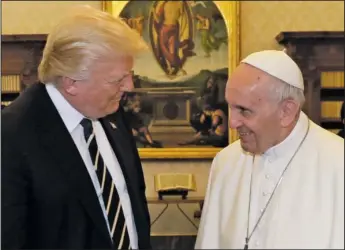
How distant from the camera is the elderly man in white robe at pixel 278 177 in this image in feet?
5.72

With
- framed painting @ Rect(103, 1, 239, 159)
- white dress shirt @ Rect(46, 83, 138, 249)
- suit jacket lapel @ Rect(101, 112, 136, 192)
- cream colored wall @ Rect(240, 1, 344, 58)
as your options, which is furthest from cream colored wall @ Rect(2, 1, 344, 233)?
white dress shirt @ Rect(46, 83, 138, 249)

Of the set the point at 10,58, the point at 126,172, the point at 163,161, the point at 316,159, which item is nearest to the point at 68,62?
the point at 126,172

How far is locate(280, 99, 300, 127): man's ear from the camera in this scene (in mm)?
1895

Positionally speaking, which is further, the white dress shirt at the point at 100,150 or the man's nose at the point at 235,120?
the white dress shirt at the point at 100,150

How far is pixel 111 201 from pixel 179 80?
4861 millimetres

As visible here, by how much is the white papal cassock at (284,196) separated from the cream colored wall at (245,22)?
468 cm

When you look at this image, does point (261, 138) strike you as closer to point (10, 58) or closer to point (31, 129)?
point (31, 129)

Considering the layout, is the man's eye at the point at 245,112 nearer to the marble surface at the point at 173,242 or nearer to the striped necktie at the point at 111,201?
the striped necktie at the point at 111,201

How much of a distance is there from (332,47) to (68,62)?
4.60m

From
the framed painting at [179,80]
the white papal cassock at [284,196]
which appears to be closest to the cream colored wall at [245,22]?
the framed painting at [179,80]

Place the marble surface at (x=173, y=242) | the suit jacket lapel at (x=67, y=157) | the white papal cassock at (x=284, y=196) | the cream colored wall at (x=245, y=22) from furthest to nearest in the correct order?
the cream colored wall at (x=245, y=22)
the marble surface at (x=173, y=242)
the suit jacket lapel at (x=67, y=157)
the white papal cassock at (x=284, y=196)

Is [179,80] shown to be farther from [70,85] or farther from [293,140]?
[293,140]

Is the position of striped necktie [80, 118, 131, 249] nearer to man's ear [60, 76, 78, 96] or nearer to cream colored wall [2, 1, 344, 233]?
man's ear [60, 76, 78, 96]

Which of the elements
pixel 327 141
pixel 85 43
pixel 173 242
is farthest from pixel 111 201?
pixel 173 242
